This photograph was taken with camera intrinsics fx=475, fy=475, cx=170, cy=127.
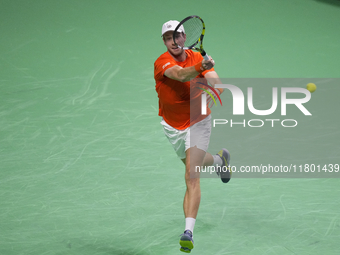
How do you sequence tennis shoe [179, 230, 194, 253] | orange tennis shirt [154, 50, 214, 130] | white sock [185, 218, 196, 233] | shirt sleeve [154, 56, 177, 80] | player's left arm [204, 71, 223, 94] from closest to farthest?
tennis shoe [179, 230, 194, 253] → white sock [185, 218, 196, 233] → shirt sleeve [154, 56, 177, 80] → orange tennis shirt [154, 50, 214, 130] → player's left arm [204, 71, 223, 94]

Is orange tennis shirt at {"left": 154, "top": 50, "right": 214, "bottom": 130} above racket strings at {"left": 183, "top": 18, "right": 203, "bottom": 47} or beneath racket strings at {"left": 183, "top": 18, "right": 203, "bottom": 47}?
beneath

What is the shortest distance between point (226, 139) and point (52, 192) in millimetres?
2771

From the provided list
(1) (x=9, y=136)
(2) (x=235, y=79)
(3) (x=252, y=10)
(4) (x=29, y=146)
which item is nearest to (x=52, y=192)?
(4) (x=29, y=146)

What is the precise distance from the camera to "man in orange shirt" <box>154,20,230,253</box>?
A: 4.68m

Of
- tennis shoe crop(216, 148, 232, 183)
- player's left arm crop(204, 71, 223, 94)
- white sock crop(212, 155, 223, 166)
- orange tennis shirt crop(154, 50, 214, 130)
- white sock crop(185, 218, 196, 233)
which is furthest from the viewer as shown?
tennis shoe crop(216, 148, 232, 183)

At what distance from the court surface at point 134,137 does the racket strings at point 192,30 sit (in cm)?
201

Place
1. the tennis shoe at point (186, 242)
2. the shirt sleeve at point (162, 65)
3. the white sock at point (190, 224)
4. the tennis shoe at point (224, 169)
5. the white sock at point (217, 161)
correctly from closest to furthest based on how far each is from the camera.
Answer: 1. the tennis shoe at point (186, 242)
2. the white sock at point (190, 224)
3. the shirt sleeve at point (162, 65)
4. the white sock at point (217, 161)
5. the tennis shoe at point (224, 169)

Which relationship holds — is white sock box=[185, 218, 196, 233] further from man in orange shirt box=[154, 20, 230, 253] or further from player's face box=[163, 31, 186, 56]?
player's face box=[163, 31, 186, 56]

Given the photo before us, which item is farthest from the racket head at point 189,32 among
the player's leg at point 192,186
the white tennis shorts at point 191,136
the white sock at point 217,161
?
the white sock at point 217,161

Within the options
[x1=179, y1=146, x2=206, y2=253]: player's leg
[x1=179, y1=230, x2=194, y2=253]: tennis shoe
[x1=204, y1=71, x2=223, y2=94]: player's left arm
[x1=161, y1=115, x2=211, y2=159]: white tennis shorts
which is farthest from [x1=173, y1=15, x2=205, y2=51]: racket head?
[x1=179, y1=230, x2=194, y2=253]: tennis shoe

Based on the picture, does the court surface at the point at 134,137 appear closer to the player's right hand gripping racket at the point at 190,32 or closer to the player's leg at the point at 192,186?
the player's leg at the point at 192,186

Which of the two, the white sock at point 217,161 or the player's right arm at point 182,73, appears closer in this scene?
the player's right arm at point 182,73

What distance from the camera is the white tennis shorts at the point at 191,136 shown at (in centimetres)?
489

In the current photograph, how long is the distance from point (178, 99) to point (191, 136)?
1.33ft
